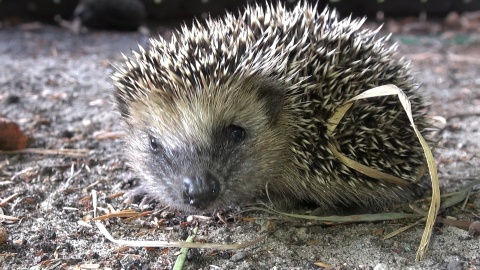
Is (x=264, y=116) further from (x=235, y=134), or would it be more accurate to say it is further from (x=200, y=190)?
(x=200, y=190)

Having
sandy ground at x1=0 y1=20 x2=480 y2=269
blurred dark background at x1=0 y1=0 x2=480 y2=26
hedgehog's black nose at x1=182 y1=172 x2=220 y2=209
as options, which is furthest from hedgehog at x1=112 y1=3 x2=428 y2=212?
blurred dark background at x1=0 y1=0 x2=480 y2=26

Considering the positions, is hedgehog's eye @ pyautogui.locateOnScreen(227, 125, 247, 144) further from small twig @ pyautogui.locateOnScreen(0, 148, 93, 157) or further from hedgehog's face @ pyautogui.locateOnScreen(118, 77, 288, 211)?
small twig @ pyautogui.locateOnScreen(0, 148, 93, 157)

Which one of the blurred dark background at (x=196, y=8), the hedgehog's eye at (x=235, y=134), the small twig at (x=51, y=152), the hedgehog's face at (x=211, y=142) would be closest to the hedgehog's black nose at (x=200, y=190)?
the hedgehog's face at (x=211, y=142)

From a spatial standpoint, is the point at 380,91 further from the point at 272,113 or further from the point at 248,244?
the point at 248,244

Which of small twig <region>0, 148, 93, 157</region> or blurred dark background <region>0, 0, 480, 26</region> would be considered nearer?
small twig <region>0, 148, 93, 157</region>

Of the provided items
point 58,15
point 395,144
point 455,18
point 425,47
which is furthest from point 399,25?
point 395,144

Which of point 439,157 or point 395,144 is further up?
point 395,144

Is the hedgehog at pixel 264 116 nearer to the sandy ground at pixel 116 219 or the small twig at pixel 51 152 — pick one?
the sandy ground at pixel 116 219
